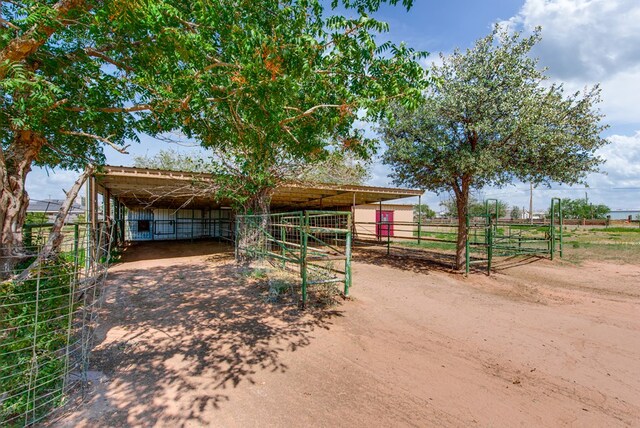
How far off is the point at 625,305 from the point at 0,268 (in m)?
9.05

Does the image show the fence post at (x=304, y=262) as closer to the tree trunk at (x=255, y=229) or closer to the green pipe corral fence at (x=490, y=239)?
the tree trunk at (x=255, y=229)

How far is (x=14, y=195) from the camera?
2.83m

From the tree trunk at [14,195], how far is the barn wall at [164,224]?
51.6ft

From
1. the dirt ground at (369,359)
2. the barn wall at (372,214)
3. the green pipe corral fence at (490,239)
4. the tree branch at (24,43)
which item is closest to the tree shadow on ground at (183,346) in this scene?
the dirt ground at (369,359)

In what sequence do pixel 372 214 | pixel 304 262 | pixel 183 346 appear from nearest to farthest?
pixel 183 346, pixel 304 262, pixel 372 214

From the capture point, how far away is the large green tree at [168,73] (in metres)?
2.80

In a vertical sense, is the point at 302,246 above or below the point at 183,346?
above

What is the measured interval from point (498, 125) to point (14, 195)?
852cm

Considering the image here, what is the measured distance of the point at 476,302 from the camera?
20.1 feet

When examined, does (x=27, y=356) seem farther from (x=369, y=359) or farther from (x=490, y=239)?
(x=490, y=239)

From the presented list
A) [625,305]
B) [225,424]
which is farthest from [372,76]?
[625,305]

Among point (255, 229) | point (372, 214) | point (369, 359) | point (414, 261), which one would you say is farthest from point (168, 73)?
point (372, 214)

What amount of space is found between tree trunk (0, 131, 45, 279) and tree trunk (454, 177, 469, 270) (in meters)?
8.51

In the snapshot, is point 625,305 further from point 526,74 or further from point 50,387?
point 50,387
